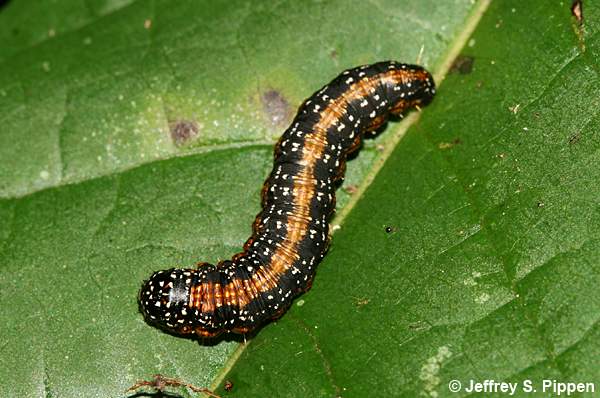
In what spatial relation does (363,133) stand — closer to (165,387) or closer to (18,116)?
(165,387)

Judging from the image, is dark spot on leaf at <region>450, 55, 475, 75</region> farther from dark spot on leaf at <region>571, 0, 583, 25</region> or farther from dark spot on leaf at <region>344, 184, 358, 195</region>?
dark spot on leaf at <region>344, 184, 358, 195</region>

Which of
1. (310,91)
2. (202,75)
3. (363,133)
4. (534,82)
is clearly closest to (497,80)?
(534,82)

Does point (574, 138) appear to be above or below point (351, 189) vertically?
above

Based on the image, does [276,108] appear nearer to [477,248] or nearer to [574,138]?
[477,248]

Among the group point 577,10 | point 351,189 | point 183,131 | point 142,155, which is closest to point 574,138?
point 577,10

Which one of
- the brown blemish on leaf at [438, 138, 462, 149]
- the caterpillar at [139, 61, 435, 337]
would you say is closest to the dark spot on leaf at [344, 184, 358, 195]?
the caterpillar at [139, 61, 435, 337]

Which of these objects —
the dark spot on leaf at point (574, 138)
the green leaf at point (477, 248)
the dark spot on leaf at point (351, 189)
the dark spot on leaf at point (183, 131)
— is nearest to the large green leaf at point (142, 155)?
the dark spot on leaf at point (183, 131)
